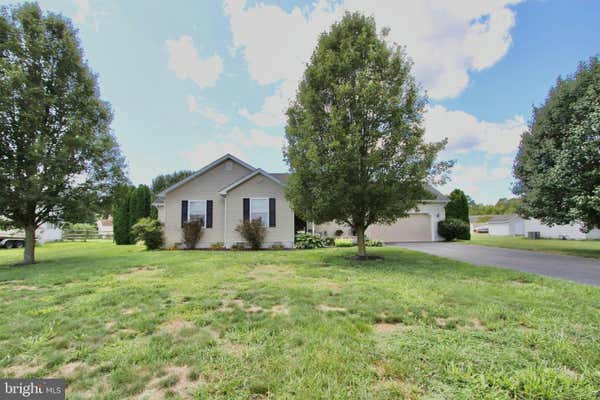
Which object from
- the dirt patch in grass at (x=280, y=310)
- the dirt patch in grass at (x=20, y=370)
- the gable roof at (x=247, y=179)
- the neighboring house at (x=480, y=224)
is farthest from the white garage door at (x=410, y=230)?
the neighboring house at (x=480, y=224)

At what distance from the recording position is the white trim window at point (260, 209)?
46.3ft

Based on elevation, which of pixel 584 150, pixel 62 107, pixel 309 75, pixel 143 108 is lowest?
pixel 584 150

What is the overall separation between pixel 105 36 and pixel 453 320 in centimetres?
1553

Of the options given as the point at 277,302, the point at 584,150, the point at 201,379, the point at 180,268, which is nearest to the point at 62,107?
the point at 180,268

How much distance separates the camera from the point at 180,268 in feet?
25.7

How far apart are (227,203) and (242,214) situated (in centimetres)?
104

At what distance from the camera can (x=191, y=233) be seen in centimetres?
1391

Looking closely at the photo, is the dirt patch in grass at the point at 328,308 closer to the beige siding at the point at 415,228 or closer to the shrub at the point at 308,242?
the shrub at the point at 308,242

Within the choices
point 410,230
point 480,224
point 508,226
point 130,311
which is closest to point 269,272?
point 130,311

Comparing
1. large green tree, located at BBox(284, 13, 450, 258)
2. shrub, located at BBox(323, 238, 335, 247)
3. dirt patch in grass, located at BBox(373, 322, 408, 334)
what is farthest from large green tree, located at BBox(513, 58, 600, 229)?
dirt patch in grass, located at BBox(373, 322, 408, 334)

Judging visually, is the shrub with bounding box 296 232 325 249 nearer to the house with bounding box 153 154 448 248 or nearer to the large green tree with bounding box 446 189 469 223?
the house with bounding box 153 154 448 248

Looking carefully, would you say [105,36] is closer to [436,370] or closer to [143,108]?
[143,108]

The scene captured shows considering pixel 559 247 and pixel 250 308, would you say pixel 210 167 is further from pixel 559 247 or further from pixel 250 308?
pixel 559 247

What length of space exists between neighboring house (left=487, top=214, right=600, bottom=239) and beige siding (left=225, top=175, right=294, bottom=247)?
14295mm
